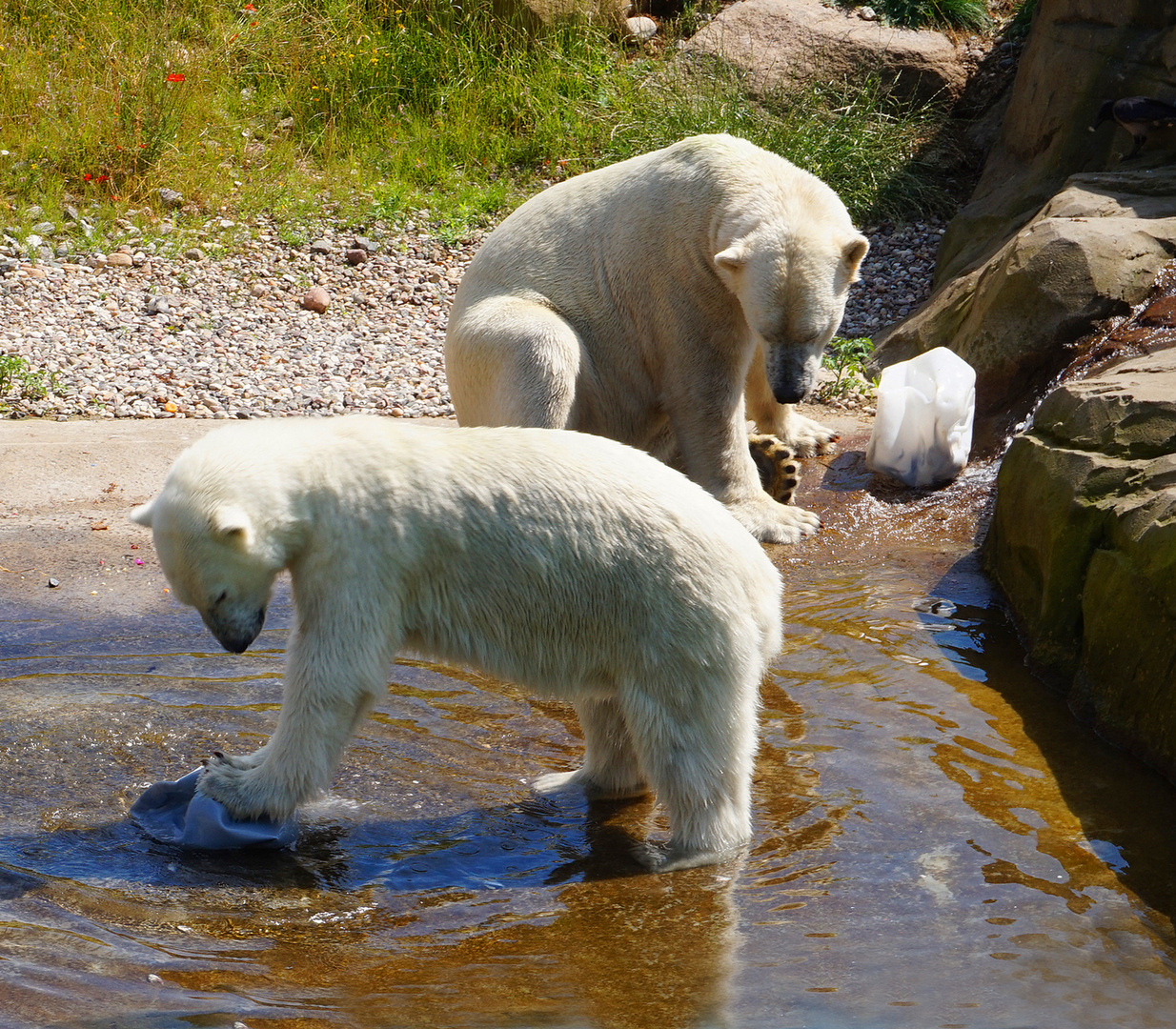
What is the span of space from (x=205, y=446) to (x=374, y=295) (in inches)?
234

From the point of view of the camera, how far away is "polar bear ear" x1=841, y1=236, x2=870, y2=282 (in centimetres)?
471

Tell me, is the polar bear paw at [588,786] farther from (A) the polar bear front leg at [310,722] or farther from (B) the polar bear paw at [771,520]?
(B) the polar bear paw at [771,520]

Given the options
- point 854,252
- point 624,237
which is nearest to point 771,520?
point 854,252

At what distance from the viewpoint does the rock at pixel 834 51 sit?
1005 cm

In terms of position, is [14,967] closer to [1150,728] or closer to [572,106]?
[1150,728]

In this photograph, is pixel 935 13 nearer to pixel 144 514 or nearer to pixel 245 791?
pixel 144 514

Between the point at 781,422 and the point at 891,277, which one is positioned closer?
the point at 781,422

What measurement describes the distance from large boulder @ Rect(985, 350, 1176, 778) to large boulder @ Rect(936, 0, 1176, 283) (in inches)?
126

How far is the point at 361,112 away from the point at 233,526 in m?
8.24

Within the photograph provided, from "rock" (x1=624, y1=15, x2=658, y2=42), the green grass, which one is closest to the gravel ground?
the green grass

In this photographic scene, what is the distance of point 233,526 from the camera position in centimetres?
281

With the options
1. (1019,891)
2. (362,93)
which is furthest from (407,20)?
(1019,891)

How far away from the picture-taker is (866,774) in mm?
3514

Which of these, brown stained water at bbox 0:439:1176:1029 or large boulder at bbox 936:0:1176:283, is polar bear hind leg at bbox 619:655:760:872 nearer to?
brown stained water at bbox 0:439:1176:1029
